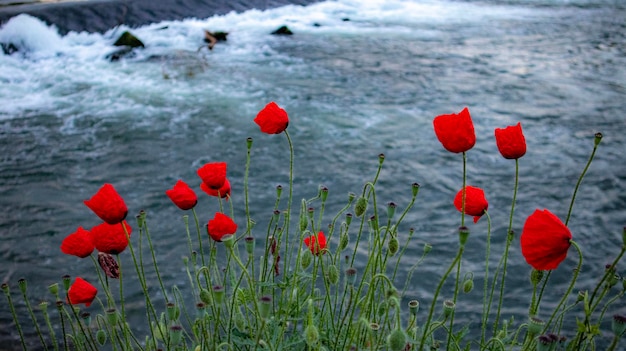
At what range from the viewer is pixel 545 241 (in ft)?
3.47

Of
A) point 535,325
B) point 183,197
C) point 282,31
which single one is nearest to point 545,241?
point 535,325

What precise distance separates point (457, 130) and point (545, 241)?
0.97 feet

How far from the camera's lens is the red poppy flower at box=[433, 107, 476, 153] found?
1245mm

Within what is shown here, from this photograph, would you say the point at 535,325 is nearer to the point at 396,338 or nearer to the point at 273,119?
the point at 396,338

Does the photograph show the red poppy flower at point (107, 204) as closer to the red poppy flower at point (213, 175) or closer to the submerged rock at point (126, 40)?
the red poppy flower at point (213, 175)

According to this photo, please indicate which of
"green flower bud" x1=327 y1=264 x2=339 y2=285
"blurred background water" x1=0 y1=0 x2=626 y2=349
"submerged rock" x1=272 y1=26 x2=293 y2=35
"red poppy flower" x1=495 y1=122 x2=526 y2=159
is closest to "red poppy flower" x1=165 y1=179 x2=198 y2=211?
"green flower bud" x1=327 y1=264 x2=339 y2=285

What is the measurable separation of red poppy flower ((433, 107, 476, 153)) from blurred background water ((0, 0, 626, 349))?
5.39ft

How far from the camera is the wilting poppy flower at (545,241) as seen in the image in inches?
41.3

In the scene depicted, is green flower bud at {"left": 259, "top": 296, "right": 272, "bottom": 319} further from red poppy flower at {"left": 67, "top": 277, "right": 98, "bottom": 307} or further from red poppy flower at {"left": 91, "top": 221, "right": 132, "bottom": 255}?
red poppy flower at {"left": 67, "top": 277, "right": 98, "bottom": 307}

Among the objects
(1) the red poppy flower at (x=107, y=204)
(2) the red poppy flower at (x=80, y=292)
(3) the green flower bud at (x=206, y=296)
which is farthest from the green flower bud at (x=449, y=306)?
(2) the red poppy flower at (x=80, y=292)

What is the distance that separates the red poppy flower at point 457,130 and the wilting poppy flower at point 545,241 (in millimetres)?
242

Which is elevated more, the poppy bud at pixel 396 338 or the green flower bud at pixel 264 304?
the green flower bud at pixel 264 304

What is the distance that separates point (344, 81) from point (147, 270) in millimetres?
3695

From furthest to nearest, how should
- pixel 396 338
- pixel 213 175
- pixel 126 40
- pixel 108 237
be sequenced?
pixel 126 40
pixel 213 175
pixel 108 237
pixel 396 338
